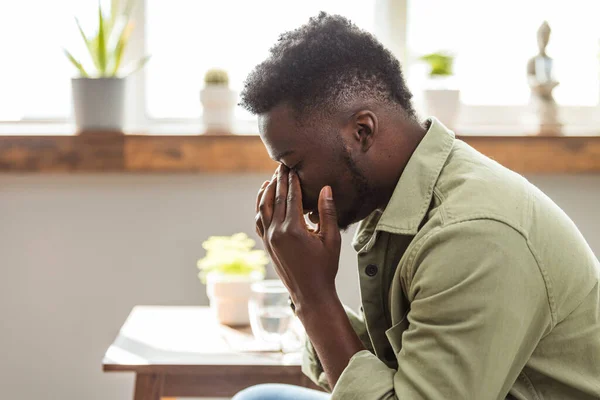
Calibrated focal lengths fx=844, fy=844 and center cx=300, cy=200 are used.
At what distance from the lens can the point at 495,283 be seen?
36.6 inches

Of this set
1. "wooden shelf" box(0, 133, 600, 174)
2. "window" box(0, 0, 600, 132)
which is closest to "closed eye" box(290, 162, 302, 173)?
"wooden shelf" box(0, 133, 600, 174)

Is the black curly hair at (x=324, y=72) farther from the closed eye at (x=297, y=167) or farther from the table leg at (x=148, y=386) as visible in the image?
the table leg at (x=148, y=386)

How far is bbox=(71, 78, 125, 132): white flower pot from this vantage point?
238 cm

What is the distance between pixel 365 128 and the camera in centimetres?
111

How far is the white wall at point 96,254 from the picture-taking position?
2465 millimetres

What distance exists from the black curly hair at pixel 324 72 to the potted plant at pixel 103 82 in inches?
51.8

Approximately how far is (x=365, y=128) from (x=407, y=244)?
164 millimetres

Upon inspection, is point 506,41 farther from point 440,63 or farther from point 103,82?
point 103,82

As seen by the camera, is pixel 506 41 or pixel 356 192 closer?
pixel 356 192

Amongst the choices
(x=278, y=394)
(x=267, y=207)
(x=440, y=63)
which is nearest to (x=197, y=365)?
(x=278, y=394)

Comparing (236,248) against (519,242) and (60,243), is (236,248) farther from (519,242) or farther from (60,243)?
(519,242)

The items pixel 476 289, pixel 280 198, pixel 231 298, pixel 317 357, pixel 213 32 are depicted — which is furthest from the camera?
pixel 213 32

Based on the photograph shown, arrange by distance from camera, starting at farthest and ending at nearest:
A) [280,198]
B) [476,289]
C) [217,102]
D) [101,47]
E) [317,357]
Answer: [217,102], [101,47], [317,357], [280,198], [476,289]

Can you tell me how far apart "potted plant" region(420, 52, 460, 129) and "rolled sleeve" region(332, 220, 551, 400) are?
1.52 metres
